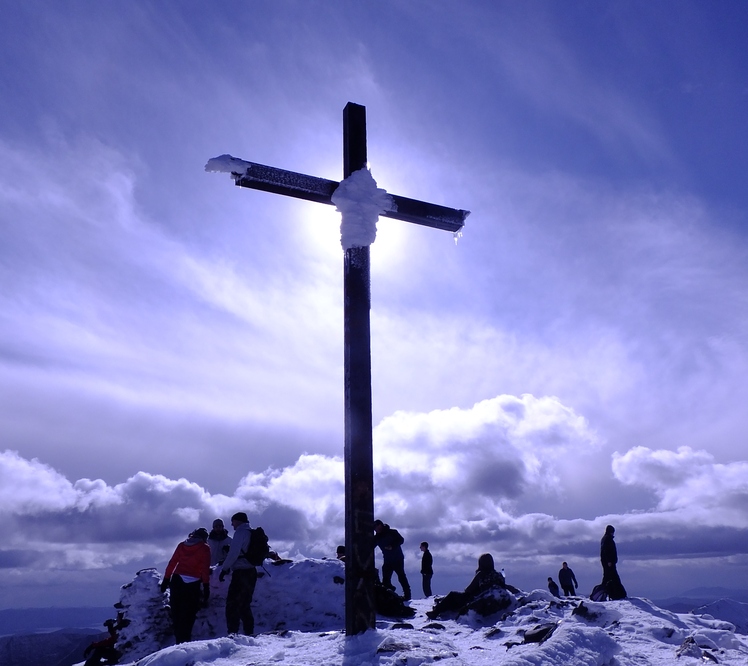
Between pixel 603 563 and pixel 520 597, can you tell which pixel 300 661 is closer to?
pixel 520 597

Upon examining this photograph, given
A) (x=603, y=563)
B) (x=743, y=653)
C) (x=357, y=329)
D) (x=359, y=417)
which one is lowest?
(x=743, y=653)

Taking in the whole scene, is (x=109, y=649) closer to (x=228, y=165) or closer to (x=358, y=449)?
(x=358, y=449)

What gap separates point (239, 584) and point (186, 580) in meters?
0.80

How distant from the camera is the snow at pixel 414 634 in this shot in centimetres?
596

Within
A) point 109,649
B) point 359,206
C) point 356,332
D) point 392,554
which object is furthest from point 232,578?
point 359,206

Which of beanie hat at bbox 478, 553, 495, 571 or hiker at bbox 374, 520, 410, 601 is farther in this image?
hiker at bbox 374, 520, 410, 601

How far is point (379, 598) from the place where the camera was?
1034 centimetres

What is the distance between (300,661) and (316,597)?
5.20 meters

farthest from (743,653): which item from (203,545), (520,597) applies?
(203,545)

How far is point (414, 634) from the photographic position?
7117mm

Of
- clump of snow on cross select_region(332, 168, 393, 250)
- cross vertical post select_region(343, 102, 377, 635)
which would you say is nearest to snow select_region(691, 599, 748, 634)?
cross vertical post select_region(343, 102, 377, 635)

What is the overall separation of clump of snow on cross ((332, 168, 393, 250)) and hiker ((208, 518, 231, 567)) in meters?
5.99

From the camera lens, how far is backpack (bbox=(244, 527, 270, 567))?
9.24 meters

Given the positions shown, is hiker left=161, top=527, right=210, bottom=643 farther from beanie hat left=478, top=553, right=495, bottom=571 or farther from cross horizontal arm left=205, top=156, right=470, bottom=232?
Answer: cross horizontal arm left=205, top=156, right=470, bottom=232
